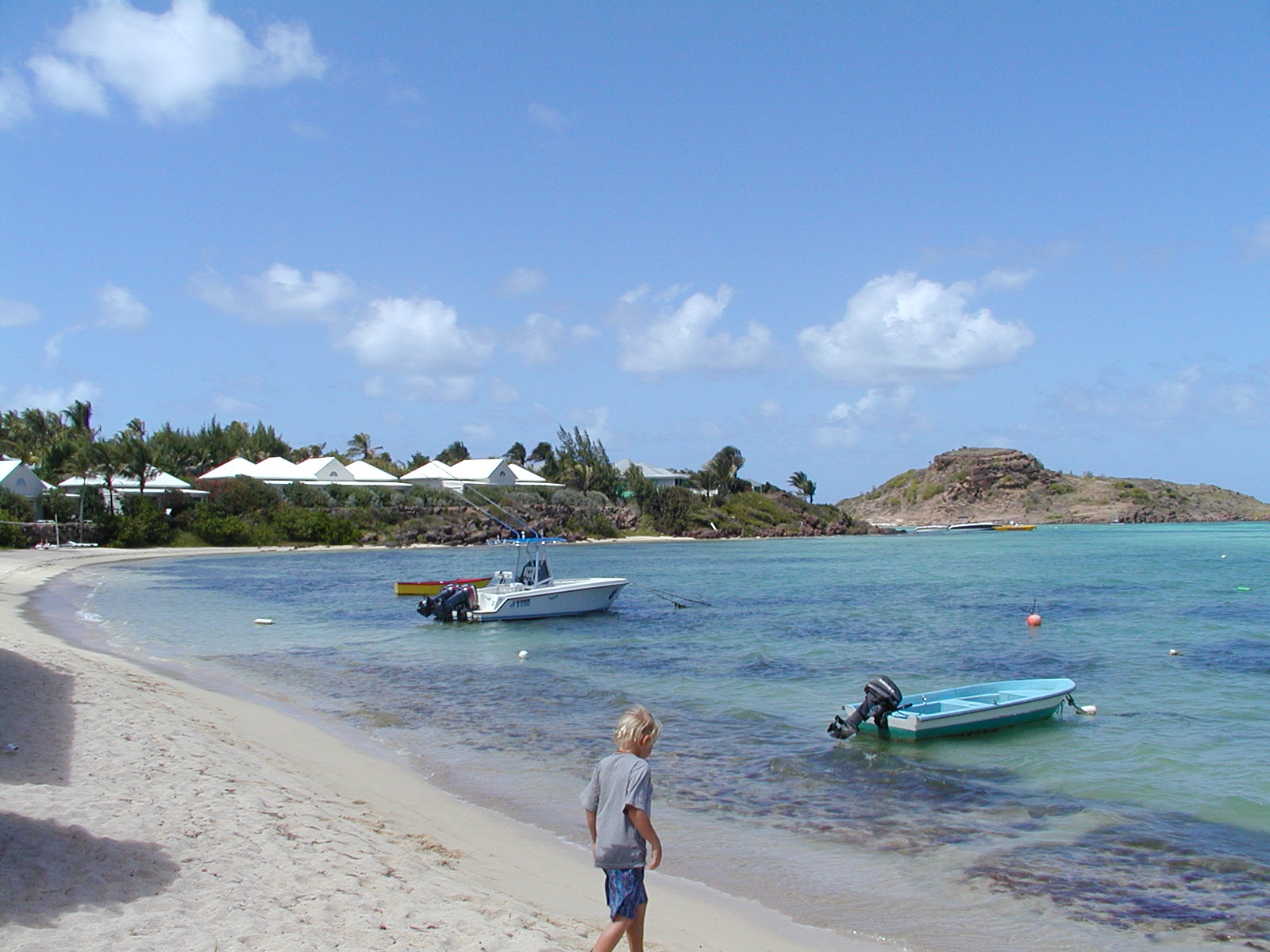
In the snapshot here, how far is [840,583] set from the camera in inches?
1796

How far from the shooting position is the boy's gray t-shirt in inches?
201

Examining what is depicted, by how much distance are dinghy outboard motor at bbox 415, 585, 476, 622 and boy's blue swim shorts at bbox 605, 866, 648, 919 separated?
926 inches

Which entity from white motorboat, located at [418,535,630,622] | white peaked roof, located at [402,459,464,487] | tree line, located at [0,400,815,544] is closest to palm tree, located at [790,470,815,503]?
tree line, located at [0,400,815,544]

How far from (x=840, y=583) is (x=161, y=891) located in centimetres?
4178

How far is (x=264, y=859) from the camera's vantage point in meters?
6.88

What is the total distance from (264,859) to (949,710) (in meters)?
10.7

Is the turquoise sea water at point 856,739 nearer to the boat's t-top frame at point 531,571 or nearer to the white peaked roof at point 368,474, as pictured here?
the boat's t-top frame at point 531,571

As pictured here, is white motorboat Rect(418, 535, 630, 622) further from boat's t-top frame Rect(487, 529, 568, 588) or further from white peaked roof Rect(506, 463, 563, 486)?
white peaked roof Rect(506, 463, 563, 486)

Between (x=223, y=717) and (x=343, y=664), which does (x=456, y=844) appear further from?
(x=343, y=664)

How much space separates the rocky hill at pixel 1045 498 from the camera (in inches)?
6742

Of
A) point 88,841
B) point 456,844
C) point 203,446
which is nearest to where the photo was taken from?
point 88,841

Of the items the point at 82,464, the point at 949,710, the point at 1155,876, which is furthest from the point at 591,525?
the point at 1155,876

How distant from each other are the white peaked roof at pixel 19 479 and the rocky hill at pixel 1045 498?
472 ft

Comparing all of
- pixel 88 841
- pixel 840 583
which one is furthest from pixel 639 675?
pixel 840 583
